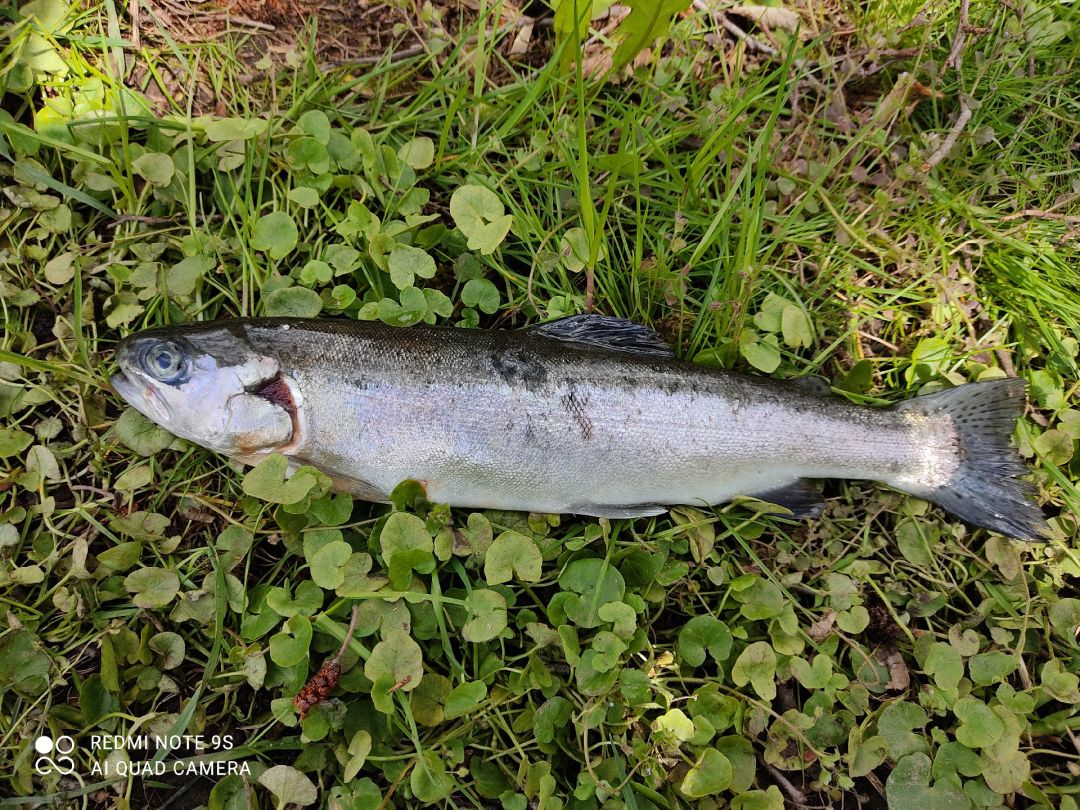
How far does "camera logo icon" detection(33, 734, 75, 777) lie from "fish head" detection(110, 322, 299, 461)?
1337mm

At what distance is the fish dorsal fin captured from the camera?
3.00m

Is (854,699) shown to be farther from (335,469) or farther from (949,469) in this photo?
(335,469)

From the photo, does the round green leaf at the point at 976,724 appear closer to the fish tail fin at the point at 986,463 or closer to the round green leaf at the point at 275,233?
the fish tail fin at the point at 986,463

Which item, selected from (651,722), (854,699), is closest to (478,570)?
(651,722)

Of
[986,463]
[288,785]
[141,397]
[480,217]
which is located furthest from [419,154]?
[986,463]

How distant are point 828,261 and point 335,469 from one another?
275cm

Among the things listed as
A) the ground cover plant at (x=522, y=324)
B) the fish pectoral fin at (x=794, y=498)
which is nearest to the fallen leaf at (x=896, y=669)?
the ground cover plant at (x=522, y=324)

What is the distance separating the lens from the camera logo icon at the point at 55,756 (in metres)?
2.58

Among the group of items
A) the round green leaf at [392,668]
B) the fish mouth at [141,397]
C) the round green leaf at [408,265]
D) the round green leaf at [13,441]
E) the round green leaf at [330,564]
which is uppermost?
the round green leaf at [408,265]

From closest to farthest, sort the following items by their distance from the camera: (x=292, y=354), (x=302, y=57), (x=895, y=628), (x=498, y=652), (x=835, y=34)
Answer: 1. (x=292, y=354)
2. (x=498, y=652)
3. (x=895, y=628)
4. (x=302, y=57)
5. (x=835, y=34)

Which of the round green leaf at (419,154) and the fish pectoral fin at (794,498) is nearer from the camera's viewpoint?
the fish pectoral fin at (794,498)

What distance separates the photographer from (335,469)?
2.75 meters

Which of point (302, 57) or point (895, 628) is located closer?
point (895, 628)

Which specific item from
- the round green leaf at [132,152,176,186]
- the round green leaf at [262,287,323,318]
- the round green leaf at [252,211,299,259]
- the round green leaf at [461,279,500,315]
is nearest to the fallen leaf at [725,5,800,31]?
the round green leaf at [461,279,500,315]
